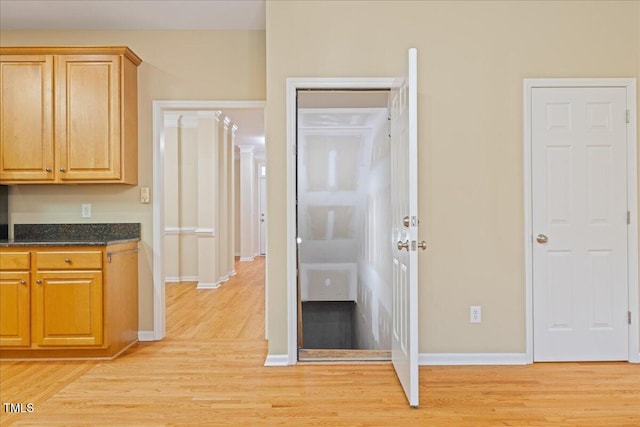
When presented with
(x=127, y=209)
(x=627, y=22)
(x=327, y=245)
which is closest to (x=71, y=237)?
(x=127, y=209)

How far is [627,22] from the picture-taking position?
3326 mm

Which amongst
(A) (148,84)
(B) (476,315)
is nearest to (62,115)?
(A) (148,84)

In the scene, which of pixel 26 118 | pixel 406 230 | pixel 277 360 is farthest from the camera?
pixel 26 118

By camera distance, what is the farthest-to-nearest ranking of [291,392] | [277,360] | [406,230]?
[277,360], [291,392], [406,230]

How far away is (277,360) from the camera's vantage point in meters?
3.30

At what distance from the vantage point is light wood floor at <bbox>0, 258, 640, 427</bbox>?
2447 mm

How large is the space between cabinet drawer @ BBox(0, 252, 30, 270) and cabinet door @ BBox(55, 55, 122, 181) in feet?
2.17

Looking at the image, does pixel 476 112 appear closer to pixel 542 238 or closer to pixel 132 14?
pixel 542 238

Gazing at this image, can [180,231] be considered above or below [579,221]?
below

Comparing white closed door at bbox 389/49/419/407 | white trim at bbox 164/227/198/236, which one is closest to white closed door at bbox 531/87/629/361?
white closed door at bbox 389/49/419/407

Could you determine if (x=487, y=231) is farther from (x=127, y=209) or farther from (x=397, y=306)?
(x=127, y=209)

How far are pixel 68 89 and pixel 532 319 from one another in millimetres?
3874

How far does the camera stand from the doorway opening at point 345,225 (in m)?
3.78

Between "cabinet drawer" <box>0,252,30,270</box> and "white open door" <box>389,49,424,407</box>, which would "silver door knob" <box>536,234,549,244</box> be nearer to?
"white open door" <box>389,49,424,407</box>
